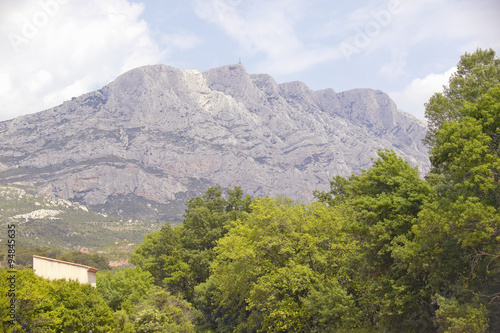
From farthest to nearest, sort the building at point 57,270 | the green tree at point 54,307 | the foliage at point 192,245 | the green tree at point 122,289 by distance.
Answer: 1. the foliage at point 192,245
2. the green tree at point 122,289
3. the building at point 57,270
4. the green tree at point 54,307

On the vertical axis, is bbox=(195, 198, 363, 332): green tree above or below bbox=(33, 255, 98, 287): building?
below

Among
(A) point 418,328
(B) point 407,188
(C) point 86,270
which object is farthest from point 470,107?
(C) point 86,270

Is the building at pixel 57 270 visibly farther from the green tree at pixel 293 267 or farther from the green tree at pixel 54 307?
the green tree at pixel 293 267

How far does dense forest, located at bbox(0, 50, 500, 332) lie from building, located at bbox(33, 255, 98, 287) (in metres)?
3.74

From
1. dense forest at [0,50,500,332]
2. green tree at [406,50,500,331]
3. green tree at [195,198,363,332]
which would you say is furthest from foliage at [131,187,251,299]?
green tree at [406,50,500,331]

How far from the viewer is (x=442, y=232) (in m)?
24.1

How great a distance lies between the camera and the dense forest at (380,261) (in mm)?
22766

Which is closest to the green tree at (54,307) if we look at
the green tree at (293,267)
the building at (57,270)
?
the building at (57,270)

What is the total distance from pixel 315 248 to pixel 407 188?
9.48 meters

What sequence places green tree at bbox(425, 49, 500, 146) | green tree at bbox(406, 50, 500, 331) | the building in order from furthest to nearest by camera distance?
the building
green tree at bbox(425, 49, 500, 146)
green tree at bbox(406, 50, 500, 331)

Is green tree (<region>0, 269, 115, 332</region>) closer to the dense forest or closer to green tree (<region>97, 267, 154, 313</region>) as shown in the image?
the dense forest

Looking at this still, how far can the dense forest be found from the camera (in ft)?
74.7

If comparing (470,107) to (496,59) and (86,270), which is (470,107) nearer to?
(496,59)

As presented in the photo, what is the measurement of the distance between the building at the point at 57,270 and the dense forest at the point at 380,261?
374cm
